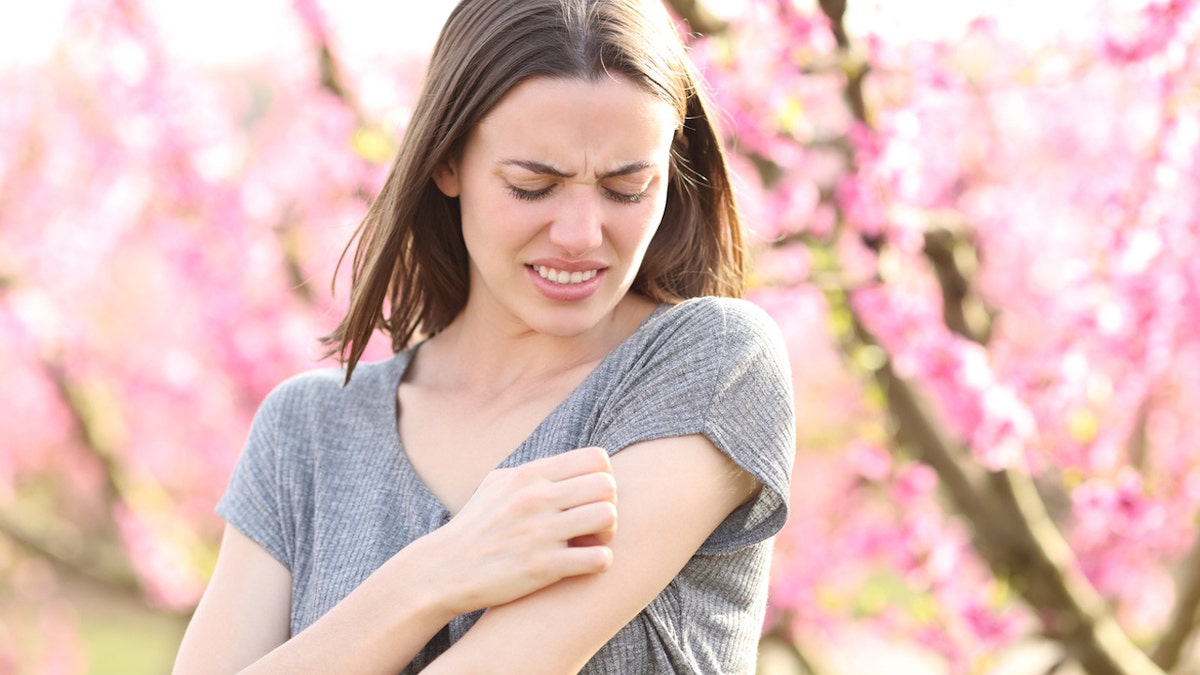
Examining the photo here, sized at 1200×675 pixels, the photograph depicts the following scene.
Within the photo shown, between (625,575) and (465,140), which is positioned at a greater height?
(465,140)

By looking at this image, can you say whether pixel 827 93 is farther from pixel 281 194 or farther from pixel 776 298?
pixel 281 194

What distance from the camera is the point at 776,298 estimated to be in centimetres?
322

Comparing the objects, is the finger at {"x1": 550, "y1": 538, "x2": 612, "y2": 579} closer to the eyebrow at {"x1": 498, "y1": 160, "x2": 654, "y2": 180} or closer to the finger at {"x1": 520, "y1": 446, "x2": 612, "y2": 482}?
the finger at {"x1": 520, "y1": 446, "x2": 612, "y2": 482}

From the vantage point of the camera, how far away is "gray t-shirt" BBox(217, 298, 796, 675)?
1.44 m

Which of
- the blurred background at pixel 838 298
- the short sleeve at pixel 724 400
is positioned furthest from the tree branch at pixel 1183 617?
the short sleeve at pixel 724 400

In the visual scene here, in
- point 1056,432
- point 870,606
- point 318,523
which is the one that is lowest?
point 870,606

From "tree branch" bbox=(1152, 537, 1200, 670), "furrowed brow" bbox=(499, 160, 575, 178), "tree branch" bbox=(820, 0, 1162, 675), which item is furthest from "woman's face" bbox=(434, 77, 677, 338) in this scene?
"tree branch" bbox=(1152, 537, 1200, 670)

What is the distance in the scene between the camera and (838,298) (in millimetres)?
3070

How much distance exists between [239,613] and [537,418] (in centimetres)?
45

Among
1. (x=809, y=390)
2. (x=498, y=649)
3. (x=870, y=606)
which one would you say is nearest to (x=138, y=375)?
(x=809, y=390)

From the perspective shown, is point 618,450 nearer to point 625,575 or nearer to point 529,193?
point 625,575

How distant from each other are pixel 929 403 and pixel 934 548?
2.40 ft

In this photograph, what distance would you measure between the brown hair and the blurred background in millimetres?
503

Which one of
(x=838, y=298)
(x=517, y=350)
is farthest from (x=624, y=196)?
(x=838, y=298)
